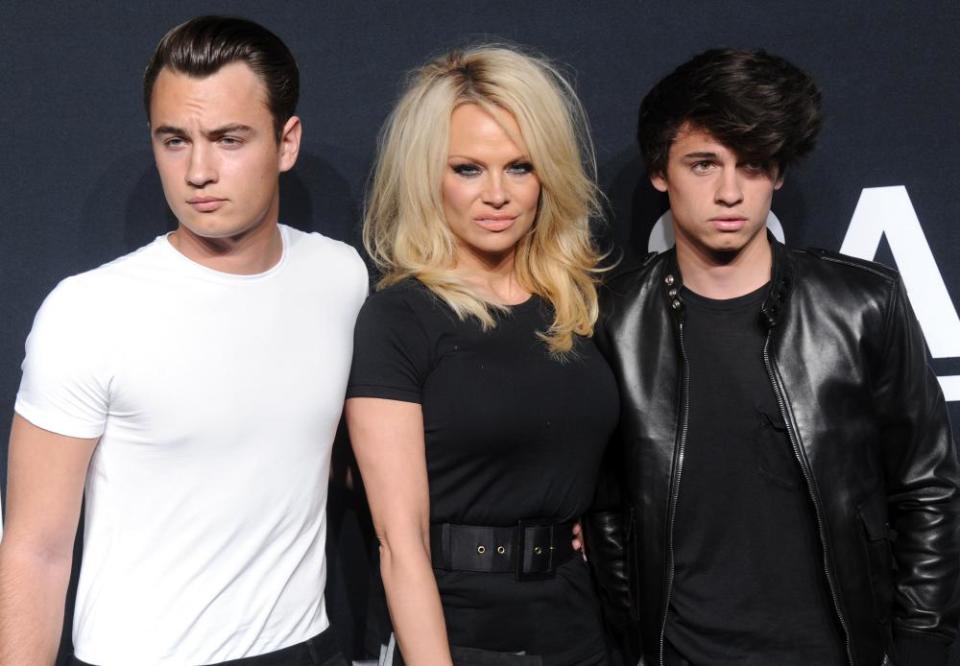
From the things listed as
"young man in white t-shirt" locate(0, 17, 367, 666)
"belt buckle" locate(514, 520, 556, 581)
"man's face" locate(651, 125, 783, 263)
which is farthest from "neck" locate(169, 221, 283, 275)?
"man's face" locate(651, 125, 783, 263)

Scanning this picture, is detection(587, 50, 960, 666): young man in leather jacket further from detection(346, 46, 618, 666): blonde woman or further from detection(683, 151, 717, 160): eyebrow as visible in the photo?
detection(346, 46, 618, 666): blonde woman

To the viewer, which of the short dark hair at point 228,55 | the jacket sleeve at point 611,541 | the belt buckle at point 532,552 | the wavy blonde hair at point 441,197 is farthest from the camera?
the jacket sleeve at point 611,541

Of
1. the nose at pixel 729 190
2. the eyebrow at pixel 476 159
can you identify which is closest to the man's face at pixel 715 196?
the nose at pixel 729 190

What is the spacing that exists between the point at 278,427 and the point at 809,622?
100 cm

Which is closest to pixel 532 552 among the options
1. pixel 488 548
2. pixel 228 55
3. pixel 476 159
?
pixel 488 548

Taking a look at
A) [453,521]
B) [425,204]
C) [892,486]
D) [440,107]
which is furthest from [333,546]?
[892,486]

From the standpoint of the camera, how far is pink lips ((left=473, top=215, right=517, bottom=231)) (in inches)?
81.6

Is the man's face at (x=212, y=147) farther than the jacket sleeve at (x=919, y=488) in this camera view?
No

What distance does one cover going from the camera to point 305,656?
6.52 feet

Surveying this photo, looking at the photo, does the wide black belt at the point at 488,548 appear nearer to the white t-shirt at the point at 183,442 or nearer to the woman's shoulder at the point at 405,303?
the white t-shirt at the point at 183,442

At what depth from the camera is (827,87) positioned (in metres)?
2.58

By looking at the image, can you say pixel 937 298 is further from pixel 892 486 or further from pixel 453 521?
pixel 453 521

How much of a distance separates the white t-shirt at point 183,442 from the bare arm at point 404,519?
0.13 meters

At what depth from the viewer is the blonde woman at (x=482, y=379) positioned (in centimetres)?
192
